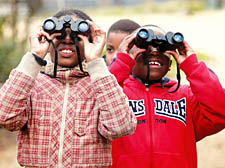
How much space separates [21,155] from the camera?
223 centimetres

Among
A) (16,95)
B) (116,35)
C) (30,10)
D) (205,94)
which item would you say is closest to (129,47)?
(205,94)

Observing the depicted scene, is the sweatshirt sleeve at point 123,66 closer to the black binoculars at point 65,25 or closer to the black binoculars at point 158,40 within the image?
the black binoculars at point 158,40

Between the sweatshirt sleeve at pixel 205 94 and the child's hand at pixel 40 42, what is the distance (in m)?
0.97

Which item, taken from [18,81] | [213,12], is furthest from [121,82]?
[213,12]

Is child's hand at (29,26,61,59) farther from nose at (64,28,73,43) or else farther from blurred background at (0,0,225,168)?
blurred background at (0,0,225,168)

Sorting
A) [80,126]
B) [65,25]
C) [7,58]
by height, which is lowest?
[7,58]

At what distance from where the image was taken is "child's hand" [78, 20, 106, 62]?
2295 mm

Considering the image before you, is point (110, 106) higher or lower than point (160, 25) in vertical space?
higher

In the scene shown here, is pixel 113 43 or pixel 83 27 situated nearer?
pixel 83 27

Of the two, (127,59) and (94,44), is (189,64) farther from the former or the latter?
(94,44)

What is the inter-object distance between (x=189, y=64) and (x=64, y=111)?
0.96m

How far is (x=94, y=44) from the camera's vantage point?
236cm

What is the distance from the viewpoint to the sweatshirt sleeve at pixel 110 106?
2.17 meters

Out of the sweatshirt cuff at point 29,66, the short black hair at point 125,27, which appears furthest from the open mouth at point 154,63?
the short black hair at point 125,27
